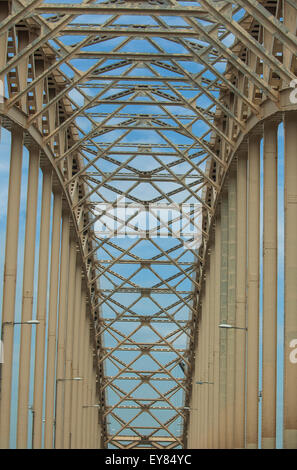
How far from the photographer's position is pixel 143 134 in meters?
59.3

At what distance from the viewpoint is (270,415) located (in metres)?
33.2

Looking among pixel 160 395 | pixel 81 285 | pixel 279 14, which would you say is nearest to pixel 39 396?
pixel 279 14

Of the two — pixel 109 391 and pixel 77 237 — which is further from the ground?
pixel 77 237

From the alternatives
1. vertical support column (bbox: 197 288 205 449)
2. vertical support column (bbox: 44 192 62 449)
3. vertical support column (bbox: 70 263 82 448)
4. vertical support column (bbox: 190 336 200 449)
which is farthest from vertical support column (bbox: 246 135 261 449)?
vertical support column (bbox: 190 336 200 449)

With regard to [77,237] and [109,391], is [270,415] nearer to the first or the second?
[77,237]

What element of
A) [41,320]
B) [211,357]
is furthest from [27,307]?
[211,357]

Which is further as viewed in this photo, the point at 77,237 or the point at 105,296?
the point at 105,296

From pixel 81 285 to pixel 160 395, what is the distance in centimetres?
1931

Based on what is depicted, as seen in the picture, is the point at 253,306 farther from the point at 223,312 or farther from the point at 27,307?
the point at 223,312

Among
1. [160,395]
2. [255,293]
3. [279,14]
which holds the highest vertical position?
[279,14]

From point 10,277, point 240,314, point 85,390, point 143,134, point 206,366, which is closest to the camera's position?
point 10,277

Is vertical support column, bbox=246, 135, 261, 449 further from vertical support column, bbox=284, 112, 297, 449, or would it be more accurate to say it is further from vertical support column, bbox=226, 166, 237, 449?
vertical support column, bbox=284, 112, 297, 449

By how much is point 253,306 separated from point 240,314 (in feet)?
10.5

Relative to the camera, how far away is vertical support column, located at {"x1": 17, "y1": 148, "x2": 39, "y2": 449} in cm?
3728
